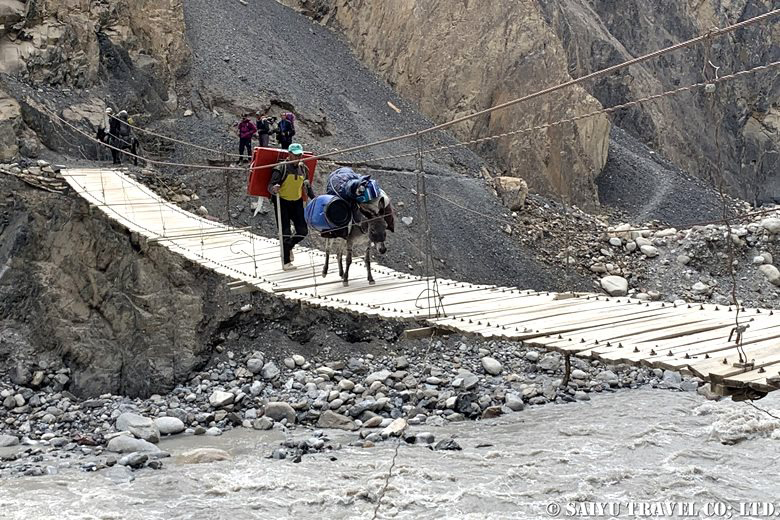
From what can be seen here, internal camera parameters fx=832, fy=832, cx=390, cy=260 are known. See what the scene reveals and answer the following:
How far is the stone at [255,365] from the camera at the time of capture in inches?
346

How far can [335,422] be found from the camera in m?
7.46

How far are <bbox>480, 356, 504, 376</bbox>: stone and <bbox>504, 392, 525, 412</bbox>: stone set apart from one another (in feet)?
2.95

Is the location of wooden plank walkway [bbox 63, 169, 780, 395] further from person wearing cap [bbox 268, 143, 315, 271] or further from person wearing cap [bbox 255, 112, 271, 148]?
person wearing cap [bbox 255, 112, 271, 148]

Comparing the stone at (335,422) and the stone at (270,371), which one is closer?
the stone at (335,422)

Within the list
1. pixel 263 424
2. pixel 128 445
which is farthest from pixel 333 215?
pixel 128 445

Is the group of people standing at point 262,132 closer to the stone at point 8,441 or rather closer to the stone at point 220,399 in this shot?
the stone at point 220,399

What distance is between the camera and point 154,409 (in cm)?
805

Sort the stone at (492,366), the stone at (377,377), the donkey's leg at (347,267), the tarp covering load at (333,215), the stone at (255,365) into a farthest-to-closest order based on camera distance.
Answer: the stone at (492,366), the stone at (255,365), the stone at (377,377), the donkey's leg at (347,267), the tarp covering load at (333,215)

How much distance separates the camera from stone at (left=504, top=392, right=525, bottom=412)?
7.77m

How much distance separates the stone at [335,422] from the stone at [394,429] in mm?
364

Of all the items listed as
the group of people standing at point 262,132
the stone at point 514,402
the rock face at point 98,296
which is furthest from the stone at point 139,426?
the group of people standing at point 262,132

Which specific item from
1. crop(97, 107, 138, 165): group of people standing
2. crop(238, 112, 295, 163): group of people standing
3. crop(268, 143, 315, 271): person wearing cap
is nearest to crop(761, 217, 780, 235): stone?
crop(238, 112, 295, 163): group of people standing

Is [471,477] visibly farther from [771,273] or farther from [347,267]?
[771,273]

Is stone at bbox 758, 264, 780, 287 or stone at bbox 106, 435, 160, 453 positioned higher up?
stone at bbox 758, 264, 780, 287
